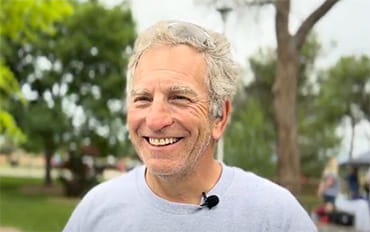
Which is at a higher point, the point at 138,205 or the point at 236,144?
the point at 138,205

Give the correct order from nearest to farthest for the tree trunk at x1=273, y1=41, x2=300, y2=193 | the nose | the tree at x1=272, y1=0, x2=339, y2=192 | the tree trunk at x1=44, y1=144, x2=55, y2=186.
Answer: the nose
the tree at x1=272, y1=0, x2=339, y2=192
the tree trunk at x1=273, y1=41, x2=300, y2=193
the tree trunk at x1=44, y1=144, x2=55, y2=186

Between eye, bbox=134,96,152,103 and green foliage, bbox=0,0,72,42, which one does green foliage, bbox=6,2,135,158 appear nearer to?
green foliage, bbox=0,0,72,42

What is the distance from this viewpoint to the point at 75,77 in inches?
1190

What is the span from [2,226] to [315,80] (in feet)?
73.5

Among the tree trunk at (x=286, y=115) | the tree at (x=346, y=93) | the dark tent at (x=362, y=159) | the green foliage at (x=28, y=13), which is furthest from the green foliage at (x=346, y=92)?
the green foliage at (x=28, y=13)

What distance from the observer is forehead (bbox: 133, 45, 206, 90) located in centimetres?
173

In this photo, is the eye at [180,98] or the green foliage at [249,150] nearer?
the eye at [180,98]

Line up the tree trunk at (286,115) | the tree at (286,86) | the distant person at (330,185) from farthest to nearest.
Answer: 1. the distant person at (330,185)
2. the tree trunk at (286,115)
3. the tree at (286,86)

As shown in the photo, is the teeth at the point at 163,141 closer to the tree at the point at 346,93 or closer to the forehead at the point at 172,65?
the forehead at the point at 172,65

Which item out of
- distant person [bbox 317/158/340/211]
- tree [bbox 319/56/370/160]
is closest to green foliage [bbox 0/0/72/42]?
distant person [bbox 317/158/340/211]

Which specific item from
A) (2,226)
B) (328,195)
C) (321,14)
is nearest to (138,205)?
(321,14)

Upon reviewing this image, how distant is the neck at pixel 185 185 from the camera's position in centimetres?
178

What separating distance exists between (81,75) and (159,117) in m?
28.9

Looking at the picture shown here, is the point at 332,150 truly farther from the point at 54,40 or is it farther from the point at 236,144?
the point at 236,144
